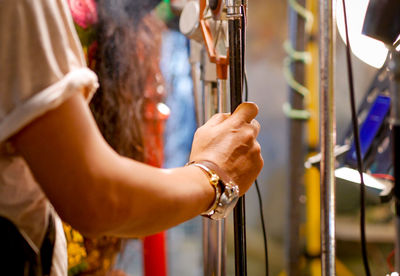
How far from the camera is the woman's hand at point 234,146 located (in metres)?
0.64

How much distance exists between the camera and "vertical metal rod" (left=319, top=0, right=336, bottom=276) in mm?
796

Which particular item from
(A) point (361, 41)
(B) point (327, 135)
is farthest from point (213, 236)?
(A) point (361, 41)

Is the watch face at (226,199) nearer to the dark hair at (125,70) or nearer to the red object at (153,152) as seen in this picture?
the dark hair at (125,70)

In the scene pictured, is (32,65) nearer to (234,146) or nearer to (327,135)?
(234,146)

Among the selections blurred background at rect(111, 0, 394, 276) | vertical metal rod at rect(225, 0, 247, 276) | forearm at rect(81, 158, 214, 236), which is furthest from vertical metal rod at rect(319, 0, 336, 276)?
blurred background at rect(111, 0, 394, 276)

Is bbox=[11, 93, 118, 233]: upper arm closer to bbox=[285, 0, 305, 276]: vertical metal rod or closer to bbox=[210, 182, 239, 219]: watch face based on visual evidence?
bbox=[210, 182, 239, 219]: watch face

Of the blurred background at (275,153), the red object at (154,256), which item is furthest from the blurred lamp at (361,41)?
the blurred background at (275,153)

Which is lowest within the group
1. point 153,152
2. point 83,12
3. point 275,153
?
point 275,153

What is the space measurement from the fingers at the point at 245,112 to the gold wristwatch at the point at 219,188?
10cm

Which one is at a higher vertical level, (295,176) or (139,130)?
(139,130)

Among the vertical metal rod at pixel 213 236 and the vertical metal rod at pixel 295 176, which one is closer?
the vertical metal rod at pixel 213 236

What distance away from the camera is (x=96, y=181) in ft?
1.59

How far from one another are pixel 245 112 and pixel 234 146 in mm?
69

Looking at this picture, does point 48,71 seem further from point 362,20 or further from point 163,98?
point 163,98
